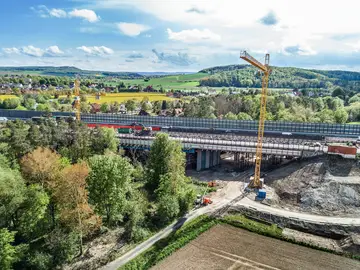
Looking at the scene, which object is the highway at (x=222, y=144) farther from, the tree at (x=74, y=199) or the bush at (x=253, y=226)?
the tree at (x=74, y=199)

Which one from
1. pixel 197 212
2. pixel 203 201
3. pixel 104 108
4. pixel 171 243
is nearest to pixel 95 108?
pixel 104 108

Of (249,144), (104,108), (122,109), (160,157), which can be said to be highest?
(104,108)

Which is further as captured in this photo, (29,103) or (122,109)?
(122,109)

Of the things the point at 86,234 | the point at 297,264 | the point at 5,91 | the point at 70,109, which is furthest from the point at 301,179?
the point at 5,91

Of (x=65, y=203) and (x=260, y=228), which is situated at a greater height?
(x=65, y=203)

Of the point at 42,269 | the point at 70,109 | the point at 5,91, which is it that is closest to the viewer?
the point at 42,269

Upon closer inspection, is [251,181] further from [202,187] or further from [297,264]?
[297,264]

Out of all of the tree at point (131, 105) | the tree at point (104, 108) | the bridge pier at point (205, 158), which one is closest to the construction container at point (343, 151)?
the bridge pier at point (205, 158)

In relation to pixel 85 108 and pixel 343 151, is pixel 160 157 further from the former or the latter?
pixel 85 108
